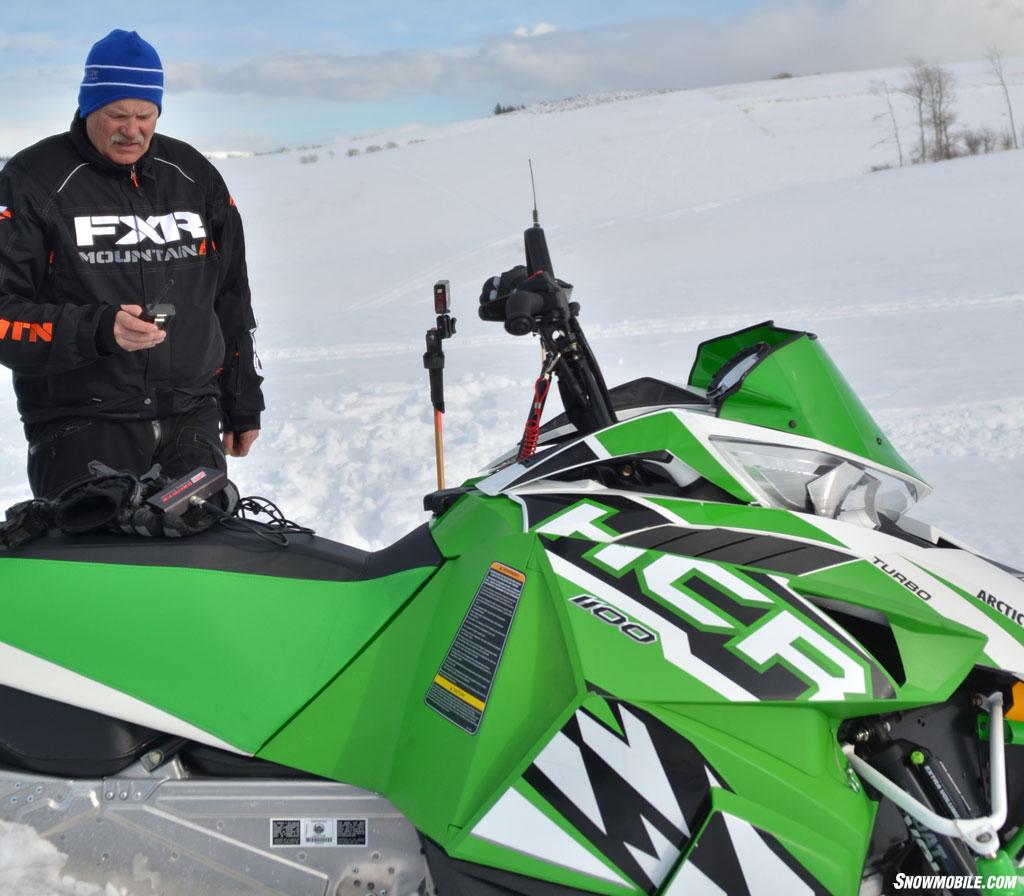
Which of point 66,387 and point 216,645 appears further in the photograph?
point 66,387

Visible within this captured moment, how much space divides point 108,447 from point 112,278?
49 centimetres

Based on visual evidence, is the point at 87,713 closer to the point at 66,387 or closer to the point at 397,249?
the point at 66,387

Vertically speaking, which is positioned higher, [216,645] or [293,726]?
[216,645]

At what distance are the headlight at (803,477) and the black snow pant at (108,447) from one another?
1.67 metres

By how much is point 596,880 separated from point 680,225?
17.3m

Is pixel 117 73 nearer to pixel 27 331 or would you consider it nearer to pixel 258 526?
pixel 27 331

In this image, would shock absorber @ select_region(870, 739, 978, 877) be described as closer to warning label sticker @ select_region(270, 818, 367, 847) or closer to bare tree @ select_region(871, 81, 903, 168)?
warning label sticker @ select_region(270, 818, 367, 847)

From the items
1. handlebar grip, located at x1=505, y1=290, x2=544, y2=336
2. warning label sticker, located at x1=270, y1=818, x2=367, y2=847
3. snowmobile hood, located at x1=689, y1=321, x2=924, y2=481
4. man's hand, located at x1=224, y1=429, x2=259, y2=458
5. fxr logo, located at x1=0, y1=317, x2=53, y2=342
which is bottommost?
warning label sticker, located at x1=270, y1=818, x2=367, y2=847

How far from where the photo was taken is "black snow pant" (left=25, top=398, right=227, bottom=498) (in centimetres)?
297

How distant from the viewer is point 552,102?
152 feet

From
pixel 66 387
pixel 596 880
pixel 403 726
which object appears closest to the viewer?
pixel 596 880

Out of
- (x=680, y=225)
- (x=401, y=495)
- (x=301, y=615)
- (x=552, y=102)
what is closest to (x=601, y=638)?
(x=301, y=615)

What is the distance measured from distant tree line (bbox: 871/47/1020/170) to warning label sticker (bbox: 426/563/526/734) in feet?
84.1

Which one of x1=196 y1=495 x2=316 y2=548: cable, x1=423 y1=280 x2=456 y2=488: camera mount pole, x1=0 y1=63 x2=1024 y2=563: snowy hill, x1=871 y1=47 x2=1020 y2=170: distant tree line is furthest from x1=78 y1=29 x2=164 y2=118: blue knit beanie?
x1=871 y1=47 x2=1020 y2=170: distant tree line
